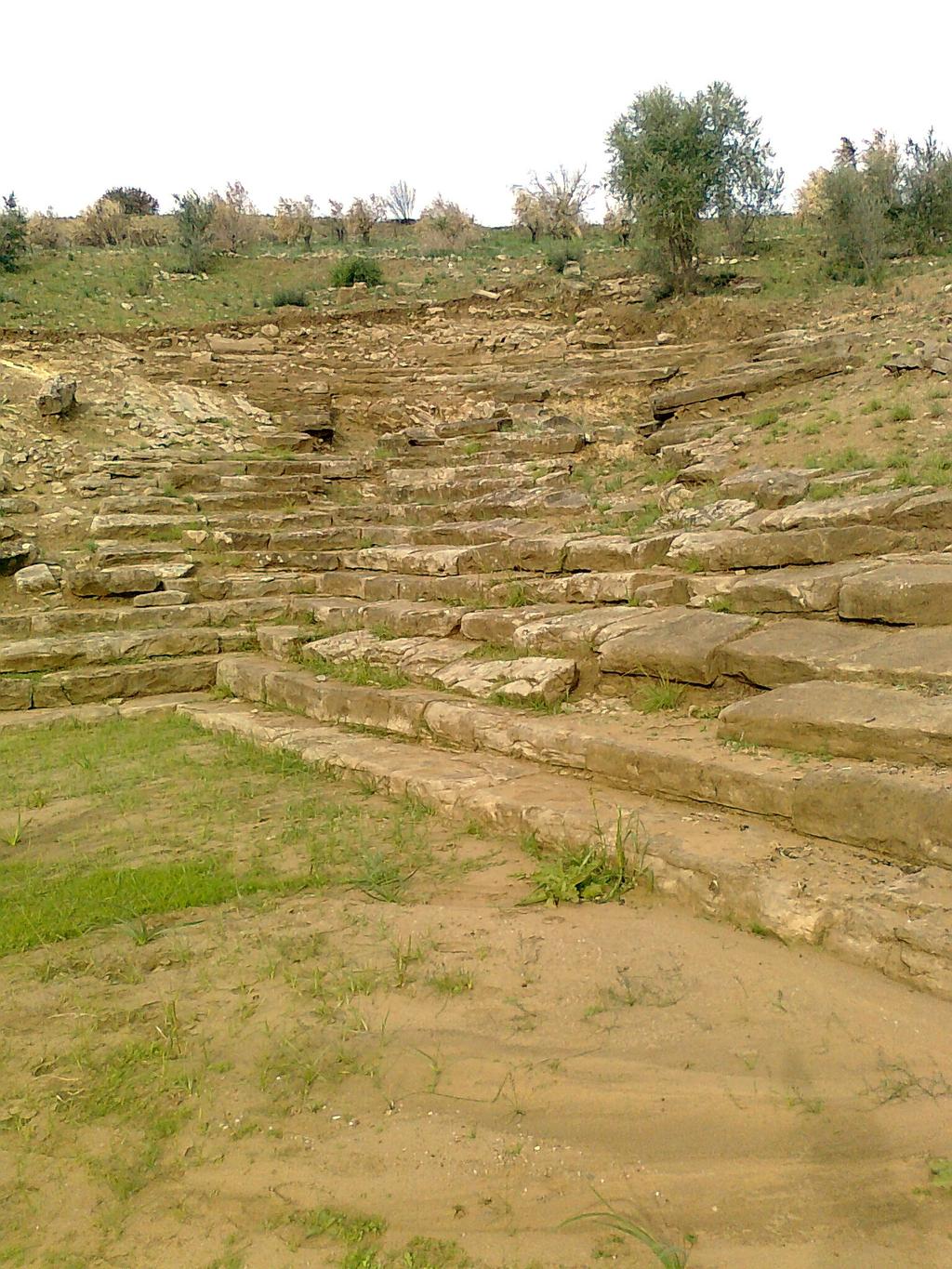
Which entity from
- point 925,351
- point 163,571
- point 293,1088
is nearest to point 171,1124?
point 293,1088

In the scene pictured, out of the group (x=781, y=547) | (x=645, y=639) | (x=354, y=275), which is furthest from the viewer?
(x=354, y=275)

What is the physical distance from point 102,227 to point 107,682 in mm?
30806

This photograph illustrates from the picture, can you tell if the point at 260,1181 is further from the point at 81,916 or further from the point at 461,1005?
the point at 81,916

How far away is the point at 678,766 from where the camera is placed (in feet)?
11.0

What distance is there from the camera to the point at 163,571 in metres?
7.88

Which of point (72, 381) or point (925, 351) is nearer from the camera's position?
point (925, 351)

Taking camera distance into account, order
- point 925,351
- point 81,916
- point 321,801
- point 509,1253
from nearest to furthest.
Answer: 1. point 509,1253
2. point 81,916
3. point 321,801
4. point 925,351

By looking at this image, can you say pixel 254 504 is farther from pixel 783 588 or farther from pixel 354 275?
pixel 354 275

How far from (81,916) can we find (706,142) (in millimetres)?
20748

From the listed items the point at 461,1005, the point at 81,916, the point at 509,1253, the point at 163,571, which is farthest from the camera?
the point at 163,571

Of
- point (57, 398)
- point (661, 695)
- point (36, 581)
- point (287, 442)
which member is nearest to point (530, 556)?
point (661, 695)

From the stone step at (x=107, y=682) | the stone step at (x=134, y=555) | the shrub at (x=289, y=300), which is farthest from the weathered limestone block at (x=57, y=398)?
the shrub at (x=289, y=300)

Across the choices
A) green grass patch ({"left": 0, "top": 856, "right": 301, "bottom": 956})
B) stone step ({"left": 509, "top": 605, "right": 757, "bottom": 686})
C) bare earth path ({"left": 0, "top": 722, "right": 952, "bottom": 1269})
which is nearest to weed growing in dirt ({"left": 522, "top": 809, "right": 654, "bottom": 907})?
bare earth path ({"left": 0, "top": 722, "right": 952, "bottom": 1269})

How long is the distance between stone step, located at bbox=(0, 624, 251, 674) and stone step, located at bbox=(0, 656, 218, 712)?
0.09 metres
